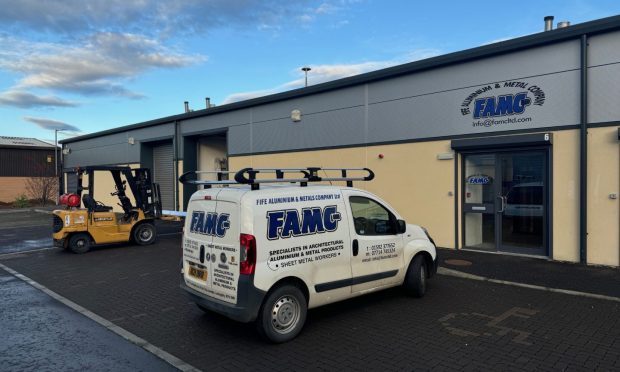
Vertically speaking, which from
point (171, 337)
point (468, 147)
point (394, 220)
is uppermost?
point (468, 147)

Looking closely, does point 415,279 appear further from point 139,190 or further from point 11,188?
point 11,188

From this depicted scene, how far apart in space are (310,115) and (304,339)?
418 inches

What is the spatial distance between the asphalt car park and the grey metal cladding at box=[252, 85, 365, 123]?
6977 mm

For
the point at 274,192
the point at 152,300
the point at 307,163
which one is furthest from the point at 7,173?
the point at 274,192

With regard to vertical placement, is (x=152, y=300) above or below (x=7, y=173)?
below

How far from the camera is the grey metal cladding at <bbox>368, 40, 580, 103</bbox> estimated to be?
372 inches

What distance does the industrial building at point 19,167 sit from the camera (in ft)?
135

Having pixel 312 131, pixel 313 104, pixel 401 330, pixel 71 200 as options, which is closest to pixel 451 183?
pixel 312 131

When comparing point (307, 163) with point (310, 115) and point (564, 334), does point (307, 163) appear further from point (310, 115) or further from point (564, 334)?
point (564, 334)

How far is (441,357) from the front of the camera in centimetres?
→ 461

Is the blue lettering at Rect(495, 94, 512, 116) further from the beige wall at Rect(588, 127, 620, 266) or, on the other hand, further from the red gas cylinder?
the red gas cylinder

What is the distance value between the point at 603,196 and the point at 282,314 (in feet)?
A: 24.2

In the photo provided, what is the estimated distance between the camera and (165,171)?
23.5 m

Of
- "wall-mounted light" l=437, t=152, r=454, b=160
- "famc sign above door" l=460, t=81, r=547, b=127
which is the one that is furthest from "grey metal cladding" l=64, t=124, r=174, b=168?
"famc sign above door" l=460, t=81, r=547, b=127
